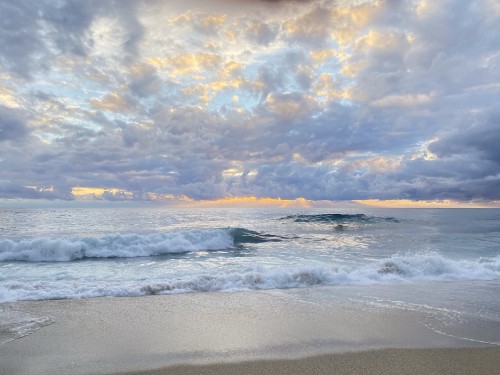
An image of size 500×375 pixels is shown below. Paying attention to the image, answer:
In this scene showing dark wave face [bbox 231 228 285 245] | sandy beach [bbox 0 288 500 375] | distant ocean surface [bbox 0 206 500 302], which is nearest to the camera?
sandy beach [bbox 0 288 500 375]

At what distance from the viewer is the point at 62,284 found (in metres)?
10.6

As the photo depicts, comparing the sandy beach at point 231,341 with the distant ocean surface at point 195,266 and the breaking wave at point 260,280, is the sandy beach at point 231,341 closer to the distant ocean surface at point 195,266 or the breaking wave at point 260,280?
the breaking wave at point 260,280

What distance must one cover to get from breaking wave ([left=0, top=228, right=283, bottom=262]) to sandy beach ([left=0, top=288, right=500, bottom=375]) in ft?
34.6

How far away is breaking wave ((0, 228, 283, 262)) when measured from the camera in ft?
58.5

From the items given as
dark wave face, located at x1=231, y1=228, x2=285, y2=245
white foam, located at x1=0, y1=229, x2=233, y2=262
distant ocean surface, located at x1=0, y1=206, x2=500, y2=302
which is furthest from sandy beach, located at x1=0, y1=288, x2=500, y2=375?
dark wave face, located at x1=231, y1=228, x2=285, y2=245

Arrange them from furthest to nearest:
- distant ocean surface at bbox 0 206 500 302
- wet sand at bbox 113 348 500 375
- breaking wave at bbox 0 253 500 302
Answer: distant ocean surface at bbox 0 206 500 302 → breaking wave at bbox 0 253 500 302 → wet sand at bbox 113 348 500 375

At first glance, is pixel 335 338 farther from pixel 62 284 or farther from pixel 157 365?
pixel 62 284

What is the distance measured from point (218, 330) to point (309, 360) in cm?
207

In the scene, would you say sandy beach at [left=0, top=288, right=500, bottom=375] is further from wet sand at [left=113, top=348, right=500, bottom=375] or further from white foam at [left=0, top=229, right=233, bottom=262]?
white foam at [left=0, top=229, right=233, bottom=262]

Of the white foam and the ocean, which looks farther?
the white foam

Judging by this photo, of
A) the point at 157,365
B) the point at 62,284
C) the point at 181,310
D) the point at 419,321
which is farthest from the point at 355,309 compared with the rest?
the point at 62,284

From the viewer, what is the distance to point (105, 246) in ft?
64.7

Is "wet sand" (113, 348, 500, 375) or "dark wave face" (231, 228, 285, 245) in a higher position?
"wet sand" (113, 348, 500, 375)

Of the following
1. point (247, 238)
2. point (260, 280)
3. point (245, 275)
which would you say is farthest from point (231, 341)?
point (247, 238)
